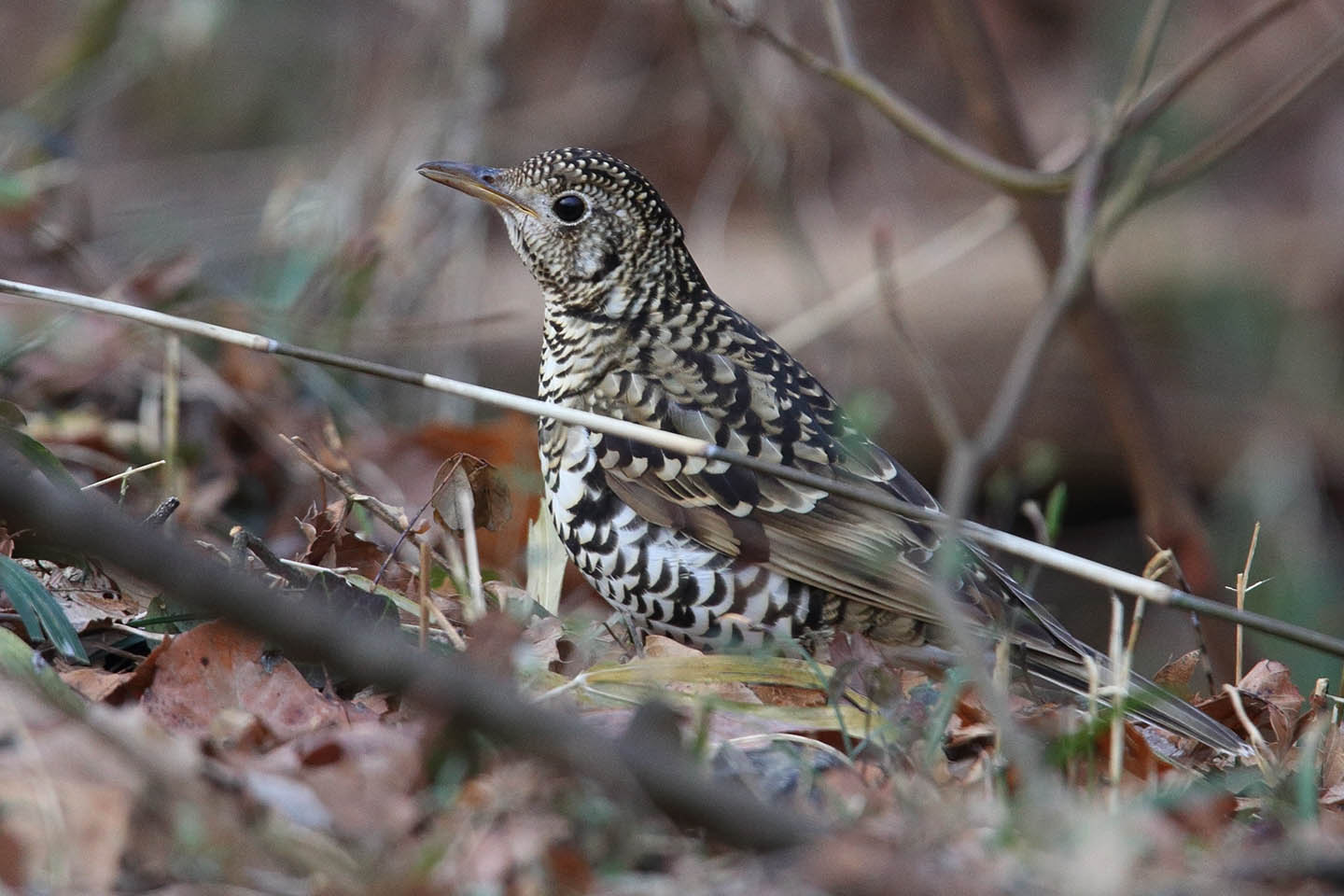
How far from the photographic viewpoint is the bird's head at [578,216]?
3.73 m

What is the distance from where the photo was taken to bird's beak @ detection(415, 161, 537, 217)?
3746 mm

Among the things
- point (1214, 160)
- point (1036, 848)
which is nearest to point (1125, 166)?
point (1214, 160)

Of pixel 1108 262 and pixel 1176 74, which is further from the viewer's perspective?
pixel 1108 262

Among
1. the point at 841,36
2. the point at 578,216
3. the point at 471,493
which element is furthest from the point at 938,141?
the point at 471,493

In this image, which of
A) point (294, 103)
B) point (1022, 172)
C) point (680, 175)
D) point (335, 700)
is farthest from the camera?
point (294, 103)

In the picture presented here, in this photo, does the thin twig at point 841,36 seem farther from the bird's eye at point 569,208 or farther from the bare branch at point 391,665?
the bare branch at point 391,665

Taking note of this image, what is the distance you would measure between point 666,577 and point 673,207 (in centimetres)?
638

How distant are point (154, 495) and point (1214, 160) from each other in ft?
9.71

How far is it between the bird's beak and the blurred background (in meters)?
0.70

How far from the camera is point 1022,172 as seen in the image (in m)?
4.20

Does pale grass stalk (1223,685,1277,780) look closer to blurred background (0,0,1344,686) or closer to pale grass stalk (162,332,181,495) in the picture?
blurred background (0,0,1344,686)

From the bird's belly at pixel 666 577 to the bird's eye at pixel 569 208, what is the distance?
0.65m

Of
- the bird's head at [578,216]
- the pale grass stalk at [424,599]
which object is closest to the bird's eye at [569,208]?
the bird's head at [578,216]

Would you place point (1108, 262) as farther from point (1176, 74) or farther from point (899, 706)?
point (899, 706)
